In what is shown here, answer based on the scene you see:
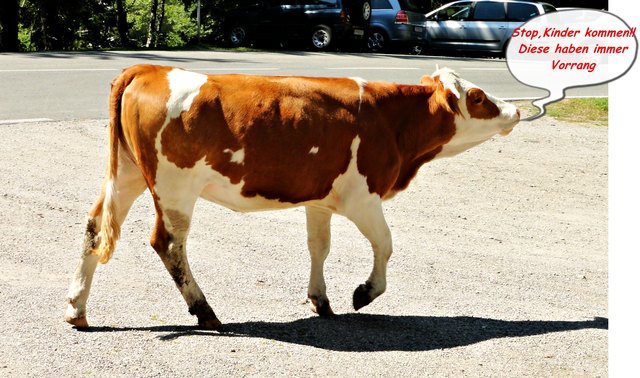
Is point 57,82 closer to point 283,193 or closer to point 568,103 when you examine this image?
point 568,103

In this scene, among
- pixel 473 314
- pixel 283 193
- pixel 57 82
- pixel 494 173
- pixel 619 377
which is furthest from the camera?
pixel 57 82

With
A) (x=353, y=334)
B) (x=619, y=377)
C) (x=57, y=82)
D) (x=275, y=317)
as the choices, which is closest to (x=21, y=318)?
(x=275, y=317)

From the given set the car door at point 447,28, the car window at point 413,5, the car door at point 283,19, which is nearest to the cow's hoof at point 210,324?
the car door at point 283,19

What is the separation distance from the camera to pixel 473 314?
703cm

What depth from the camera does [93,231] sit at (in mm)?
6492

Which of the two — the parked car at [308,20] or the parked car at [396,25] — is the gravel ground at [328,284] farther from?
the parked car at [396,25]

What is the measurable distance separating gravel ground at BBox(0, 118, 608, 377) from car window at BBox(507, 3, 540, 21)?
17.1 meters

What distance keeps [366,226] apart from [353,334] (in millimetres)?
699

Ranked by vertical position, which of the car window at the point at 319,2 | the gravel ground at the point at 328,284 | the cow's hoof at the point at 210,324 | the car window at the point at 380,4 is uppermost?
the cow's hoof at the point at 210,324

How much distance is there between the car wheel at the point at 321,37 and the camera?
91.8ft

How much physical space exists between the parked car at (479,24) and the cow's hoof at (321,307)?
2199 centimetres

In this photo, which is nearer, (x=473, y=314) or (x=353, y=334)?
(x=353, y=334)

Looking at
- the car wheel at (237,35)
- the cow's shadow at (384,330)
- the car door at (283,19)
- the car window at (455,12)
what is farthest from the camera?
the car wheel at (237,35)

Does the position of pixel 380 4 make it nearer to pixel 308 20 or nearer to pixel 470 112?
pixel 308 20
